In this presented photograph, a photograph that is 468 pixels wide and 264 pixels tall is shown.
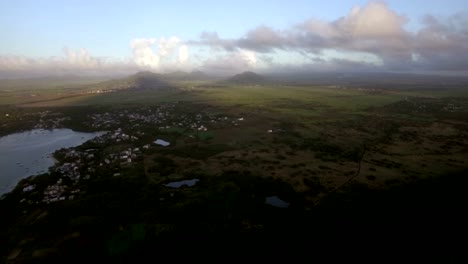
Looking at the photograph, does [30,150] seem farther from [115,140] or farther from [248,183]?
[248,183]

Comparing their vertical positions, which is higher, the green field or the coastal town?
the green field

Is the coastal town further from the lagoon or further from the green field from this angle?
the lagoon

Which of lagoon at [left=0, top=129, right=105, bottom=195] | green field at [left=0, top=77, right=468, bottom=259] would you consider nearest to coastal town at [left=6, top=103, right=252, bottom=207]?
green field at [left=0, top=77, right=468, bottom=259]

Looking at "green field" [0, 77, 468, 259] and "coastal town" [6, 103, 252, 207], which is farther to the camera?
"coastal town" [6, 103, 252, 207]

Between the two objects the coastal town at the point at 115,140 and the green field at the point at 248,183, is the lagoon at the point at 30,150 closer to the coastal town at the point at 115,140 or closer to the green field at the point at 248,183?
the coastal town at the point at 115,140

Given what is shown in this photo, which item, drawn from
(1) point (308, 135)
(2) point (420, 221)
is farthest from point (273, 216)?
(1) point (308, 135)

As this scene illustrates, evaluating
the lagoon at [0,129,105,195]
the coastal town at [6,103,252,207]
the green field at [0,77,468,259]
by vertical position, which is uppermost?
the green field at [0,77,468,259]

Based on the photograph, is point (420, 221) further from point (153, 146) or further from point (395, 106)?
point (395, 106)

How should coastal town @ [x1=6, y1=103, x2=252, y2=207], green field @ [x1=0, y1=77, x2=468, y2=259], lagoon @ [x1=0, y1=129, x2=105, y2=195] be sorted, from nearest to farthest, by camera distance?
green field @ [x1=0, y1=77, x2=468, y2=259]
coastal town @ [x1=6, y1=103, x2=252, y2=207]
lagoon @ [x1=0, y1=129, x2=105, y2=195]

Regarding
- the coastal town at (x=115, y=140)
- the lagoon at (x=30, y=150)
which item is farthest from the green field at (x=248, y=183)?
the lagoon at (x=30, y=150)

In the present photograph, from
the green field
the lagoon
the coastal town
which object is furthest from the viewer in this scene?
the lagoon
